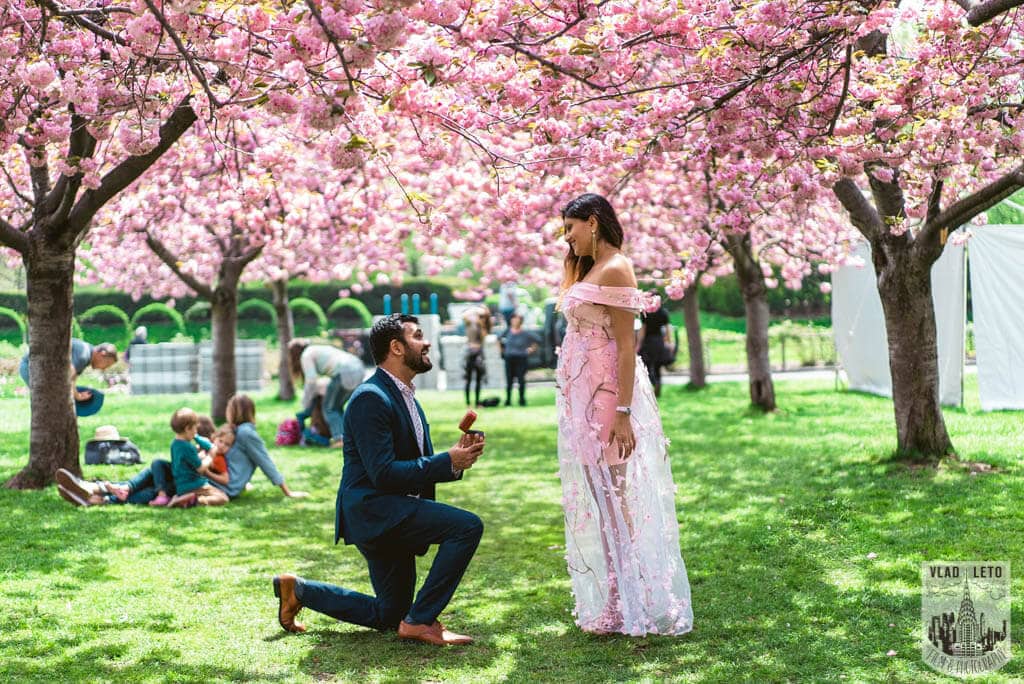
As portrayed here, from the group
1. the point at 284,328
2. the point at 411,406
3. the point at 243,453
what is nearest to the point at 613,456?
the point at 411,406

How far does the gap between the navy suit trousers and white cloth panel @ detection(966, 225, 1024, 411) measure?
1008cm

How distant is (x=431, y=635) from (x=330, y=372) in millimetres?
8365

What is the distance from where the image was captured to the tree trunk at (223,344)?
16359 millimetres

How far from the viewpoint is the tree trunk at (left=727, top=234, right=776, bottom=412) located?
15570 millimetres

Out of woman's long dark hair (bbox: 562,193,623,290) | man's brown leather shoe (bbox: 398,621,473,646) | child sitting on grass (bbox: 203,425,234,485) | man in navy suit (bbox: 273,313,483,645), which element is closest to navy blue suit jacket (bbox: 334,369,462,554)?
man in navy suit (bbox: 273,313,483,645)

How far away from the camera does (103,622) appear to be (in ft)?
18.9

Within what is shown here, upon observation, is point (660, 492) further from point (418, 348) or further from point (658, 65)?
point (658, 65)

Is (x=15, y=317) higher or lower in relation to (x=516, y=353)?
higher

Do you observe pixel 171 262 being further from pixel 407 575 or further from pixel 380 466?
pixel 380 466

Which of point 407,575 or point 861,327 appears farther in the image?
point 861,327

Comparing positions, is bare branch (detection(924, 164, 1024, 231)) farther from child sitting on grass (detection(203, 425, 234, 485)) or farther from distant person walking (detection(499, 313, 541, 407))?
distant person walking (detection(499, 313, 541, 407))

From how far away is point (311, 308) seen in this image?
38125 millimetres

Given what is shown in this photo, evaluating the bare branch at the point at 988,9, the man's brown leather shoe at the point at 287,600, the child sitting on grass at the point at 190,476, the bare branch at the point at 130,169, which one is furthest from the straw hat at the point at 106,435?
the bare branch at the point at 988,9

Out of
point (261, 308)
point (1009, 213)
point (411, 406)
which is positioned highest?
point (261, 308)
